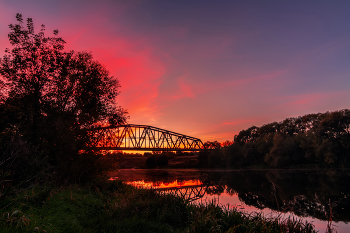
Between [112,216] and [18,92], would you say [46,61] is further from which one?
[112,216]

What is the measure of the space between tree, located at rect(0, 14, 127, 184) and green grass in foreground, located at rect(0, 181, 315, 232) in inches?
312

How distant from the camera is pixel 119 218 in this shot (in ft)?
24.9

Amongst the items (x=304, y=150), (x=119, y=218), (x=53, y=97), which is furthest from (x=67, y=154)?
(x=304, y=150)

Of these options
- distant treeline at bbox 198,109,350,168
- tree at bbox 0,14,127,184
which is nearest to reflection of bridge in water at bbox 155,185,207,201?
tree at bbox 0,14,127,184

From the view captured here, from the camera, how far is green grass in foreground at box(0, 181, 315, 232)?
5.54 meters

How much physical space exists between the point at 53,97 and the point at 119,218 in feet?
46.6

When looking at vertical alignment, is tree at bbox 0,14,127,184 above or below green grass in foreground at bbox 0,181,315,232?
above

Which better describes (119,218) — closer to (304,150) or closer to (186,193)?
(186,193)

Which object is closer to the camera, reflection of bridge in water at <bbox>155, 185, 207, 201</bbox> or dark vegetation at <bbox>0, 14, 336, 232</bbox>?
dark vegetation at <bbox>0, 14, 336, 232</bbox>

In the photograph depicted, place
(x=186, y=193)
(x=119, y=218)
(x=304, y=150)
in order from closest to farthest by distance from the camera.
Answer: (x=119, y=218) → (x=186, y=193) → (x=304, y=150)

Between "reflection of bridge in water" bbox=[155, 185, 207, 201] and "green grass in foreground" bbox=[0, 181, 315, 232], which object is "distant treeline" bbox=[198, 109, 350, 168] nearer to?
"reflection of bridge in water" bbox=[155, 185, 207, 201]

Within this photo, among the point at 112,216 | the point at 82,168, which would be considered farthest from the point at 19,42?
the point at 112,216

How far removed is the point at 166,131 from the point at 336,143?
6959cm

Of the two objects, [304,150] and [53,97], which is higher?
[53,97]
